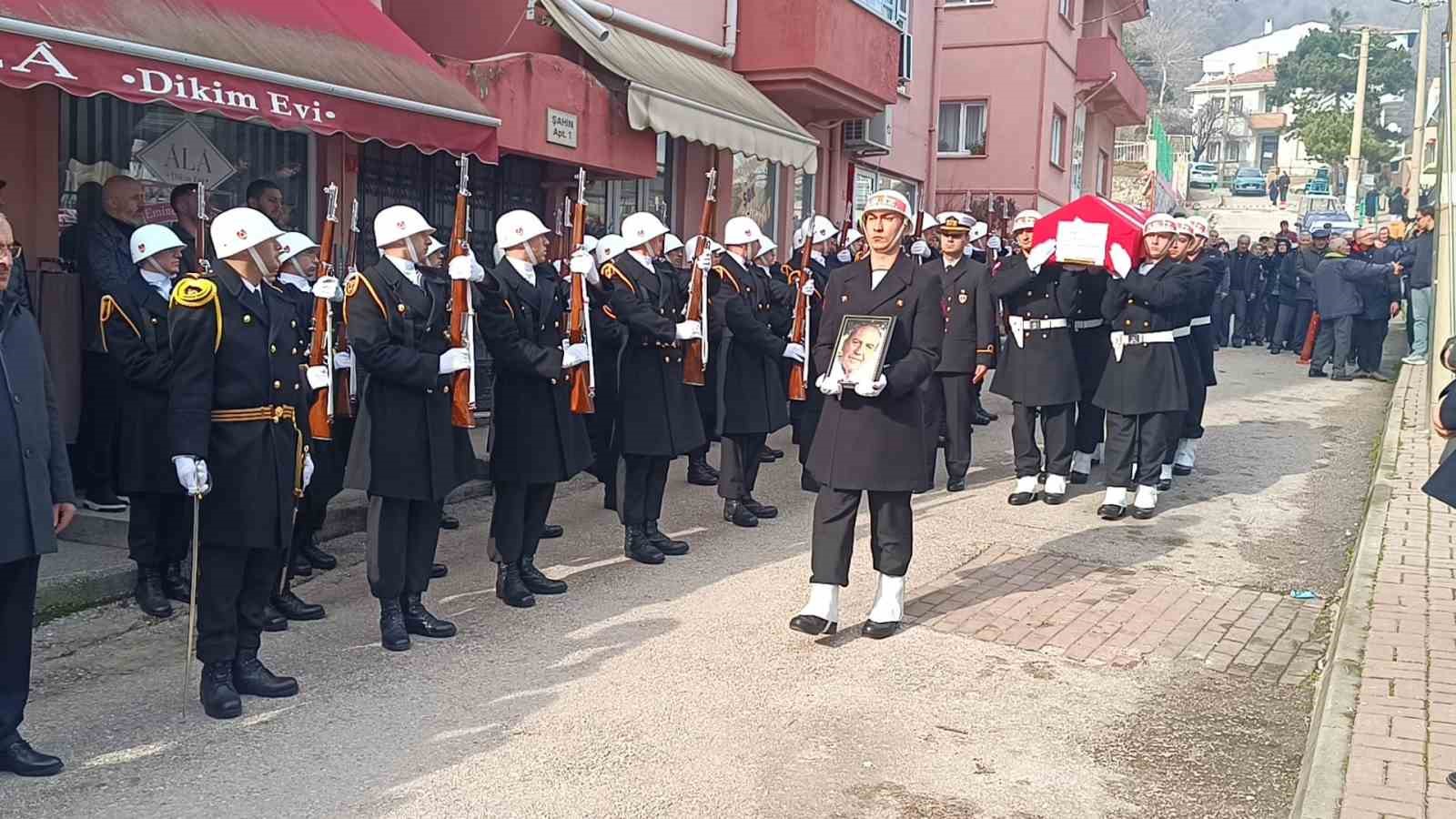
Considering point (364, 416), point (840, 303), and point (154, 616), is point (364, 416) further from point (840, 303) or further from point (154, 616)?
point (840, 303)

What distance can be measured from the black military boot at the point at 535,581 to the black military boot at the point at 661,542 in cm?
89

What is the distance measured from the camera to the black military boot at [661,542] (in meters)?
7.71

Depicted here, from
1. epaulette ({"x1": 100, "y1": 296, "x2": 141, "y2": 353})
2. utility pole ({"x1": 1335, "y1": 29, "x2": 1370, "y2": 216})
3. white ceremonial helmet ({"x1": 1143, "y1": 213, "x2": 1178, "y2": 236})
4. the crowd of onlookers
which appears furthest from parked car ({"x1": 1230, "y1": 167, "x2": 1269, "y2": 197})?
epaulette ({"x1": 100, "y1": 296, "x2": 141, "y2": 353})

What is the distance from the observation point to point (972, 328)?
998 centimetres

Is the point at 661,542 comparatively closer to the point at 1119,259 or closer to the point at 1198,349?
the point at 1119,259

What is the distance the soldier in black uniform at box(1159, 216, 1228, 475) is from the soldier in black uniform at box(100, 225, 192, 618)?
6698 millimetres

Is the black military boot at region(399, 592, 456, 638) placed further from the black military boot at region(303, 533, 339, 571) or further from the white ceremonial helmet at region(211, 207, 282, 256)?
the white ceremonial helmet at region(211, 207, 282, 256)

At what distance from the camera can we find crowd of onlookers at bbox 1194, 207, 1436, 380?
17406 millimetres

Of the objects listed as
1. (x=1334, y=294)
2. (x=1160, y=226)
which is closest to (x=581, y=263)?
(x=1160, y=226)

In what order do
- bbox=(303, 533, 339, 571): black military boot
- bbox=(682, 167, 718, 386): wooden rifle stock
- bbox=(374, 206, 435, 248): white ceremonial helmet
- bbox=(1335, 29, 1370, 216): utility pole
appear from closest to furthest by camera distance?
bbox=(374, 206, 435, 248): white ceremonial helmet, bbox=(303, 533, 339, 571): black military boot, bbox=(682, 167, 718, 386): wooden rifle stock, bbox=(1335, 29, 1370, 216): utility pole

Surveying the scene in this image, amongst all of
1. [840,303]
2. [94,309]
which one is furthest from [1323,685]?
[94,309]

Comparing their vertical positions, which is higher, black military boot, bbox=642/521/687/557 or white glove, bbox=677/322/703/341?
white glove, bbox=677/322/703/341

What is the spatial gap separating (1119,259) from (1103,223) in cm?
28

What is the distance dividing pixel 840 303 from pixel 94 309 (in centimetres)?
390
